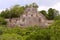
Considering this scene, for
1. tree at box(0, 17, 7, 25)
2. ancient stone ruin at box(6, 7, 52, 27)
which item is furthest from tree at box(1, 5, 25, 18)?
tree at box(0, 17, 7, 25)

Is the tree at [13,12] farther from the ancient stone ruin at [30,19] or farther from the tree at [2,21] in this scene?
the tree at [2,21]

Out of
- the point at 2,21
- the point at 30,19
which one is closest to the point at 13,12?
the point at 2,21

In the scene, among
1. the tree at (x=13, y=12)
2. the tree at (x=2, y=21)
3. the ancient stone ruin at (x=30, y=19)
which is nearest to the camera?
the ancient stone ruin at (x=30, y=19)

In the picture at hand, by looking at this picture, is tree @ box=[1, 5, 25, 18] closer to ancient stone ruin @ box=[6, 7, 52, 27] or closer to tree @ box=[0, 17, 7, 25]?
ancient stone ruin @ box=[6, 7, 52, 27]

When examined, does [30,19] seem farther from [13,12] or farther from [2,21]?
[13,12]

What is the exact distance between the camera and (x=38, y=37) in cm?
1870

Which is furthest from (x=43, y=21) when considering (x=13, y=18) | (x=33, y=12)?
(x=13, y=18)

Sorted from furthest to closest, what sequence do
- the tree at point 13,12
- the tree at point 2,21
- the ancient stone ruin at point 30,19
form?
the tree at point 13,12 < the tree at point 2,21 < the ancient stone ruin at point 30,19

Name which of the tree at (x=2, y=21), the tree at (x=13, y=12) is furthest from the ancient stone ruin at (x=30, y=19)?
the tree at (x=13, y=12)

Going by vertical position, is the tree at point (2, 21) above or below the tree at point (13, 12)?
below

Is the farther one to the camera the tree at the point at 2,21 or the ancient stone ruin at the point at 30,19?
the tree at the point at 2,21

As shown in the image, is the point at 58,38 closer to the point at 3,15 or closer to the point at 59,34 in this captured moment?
the point at 59,34

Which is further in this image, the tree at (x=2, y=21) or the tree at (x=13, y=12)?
the tree at (x=13, y=12)

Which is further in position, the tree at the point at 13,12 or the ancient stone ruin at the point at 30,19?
the tree at the point at 13,12
